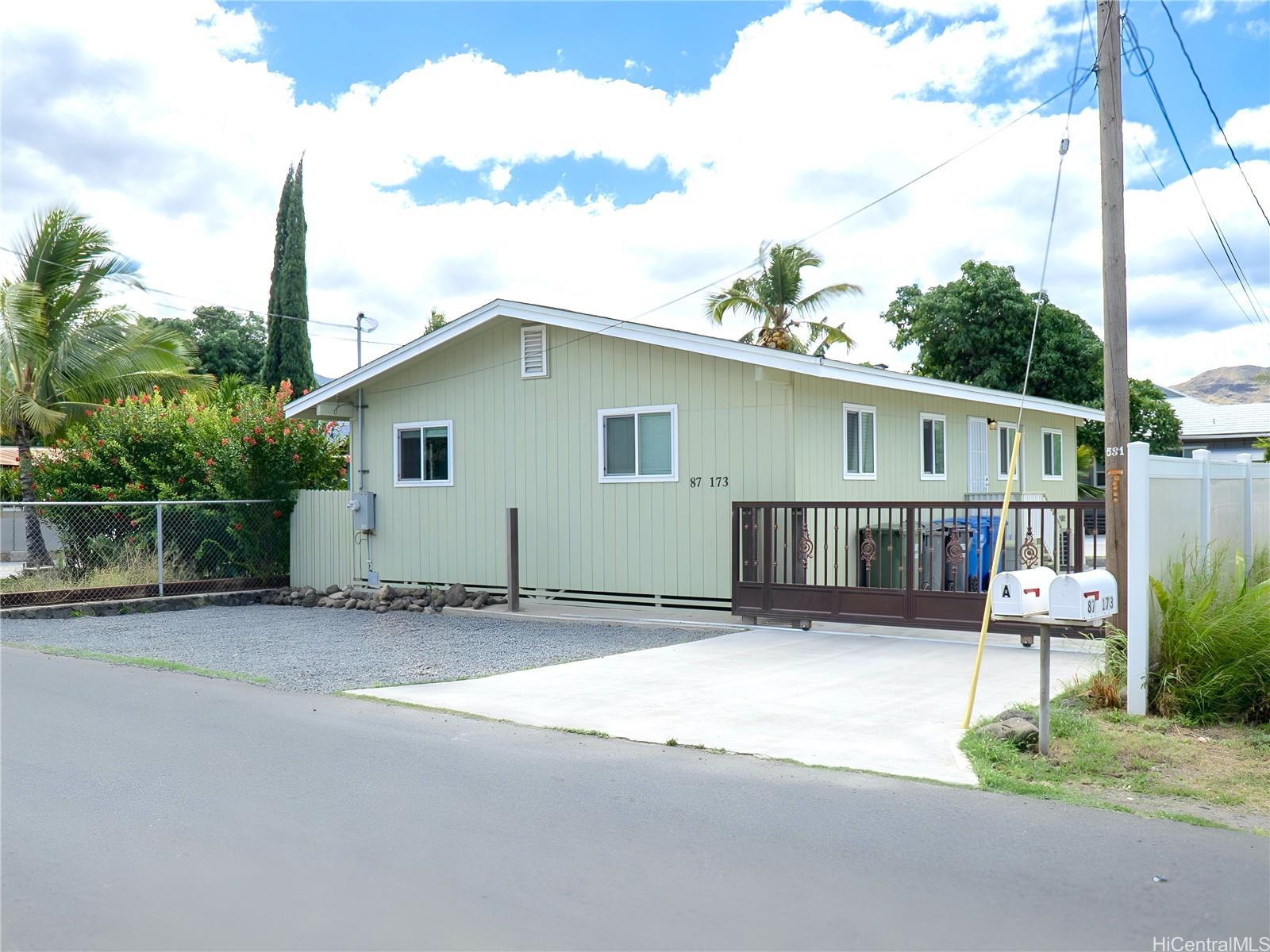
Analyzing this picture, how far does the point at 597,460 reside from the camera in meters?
14.6

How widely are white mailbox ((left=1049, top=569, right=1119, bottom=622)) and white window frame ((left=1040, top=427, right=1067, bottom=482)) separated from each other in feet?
49.6

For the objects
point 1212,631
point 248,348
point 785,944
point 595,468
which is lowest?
point 785,944

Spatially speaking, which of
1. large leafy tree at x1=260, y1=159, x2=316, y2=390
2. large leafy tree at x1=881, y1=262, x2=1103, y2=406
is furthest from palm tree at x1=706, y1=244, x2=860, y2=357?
large leafy tree at x1=260, y1=159, x2=316, y2=390

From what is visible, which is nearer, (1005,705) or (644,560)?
(1005,705)

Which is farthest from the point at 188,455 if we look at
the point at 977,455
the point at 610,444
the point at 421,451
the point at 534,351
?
the point at 977,455

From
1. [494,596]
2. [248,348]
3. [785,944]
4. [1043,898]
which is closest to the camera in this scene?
[785,944]

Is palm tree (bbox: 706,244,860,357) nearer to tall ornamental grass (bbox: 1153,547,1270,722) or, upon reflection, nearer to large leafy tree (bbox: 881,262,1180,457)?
large leafy tree (bbox: 881,262,1180,457)

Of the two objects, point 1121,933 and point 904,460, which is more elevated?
point 904,460

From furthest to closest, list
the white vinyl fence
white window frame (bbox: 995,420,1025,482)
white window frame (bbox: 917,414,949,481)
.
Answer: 1. white window frame (bbox: 995,420,1025,482)
2. white window frame (bbox: 917,414,949,481)
3. the white vinyl fence

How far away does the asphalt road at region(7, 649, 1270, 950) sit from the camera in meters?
4.01

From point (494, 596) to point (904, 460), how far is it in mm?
6323

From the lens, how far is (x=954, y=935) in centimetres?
394

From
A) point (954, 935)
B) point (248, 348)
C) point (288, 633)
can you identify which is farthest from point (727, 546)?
point (248, 348)

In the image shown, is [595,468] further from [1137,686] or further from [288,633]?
[1137,686]
